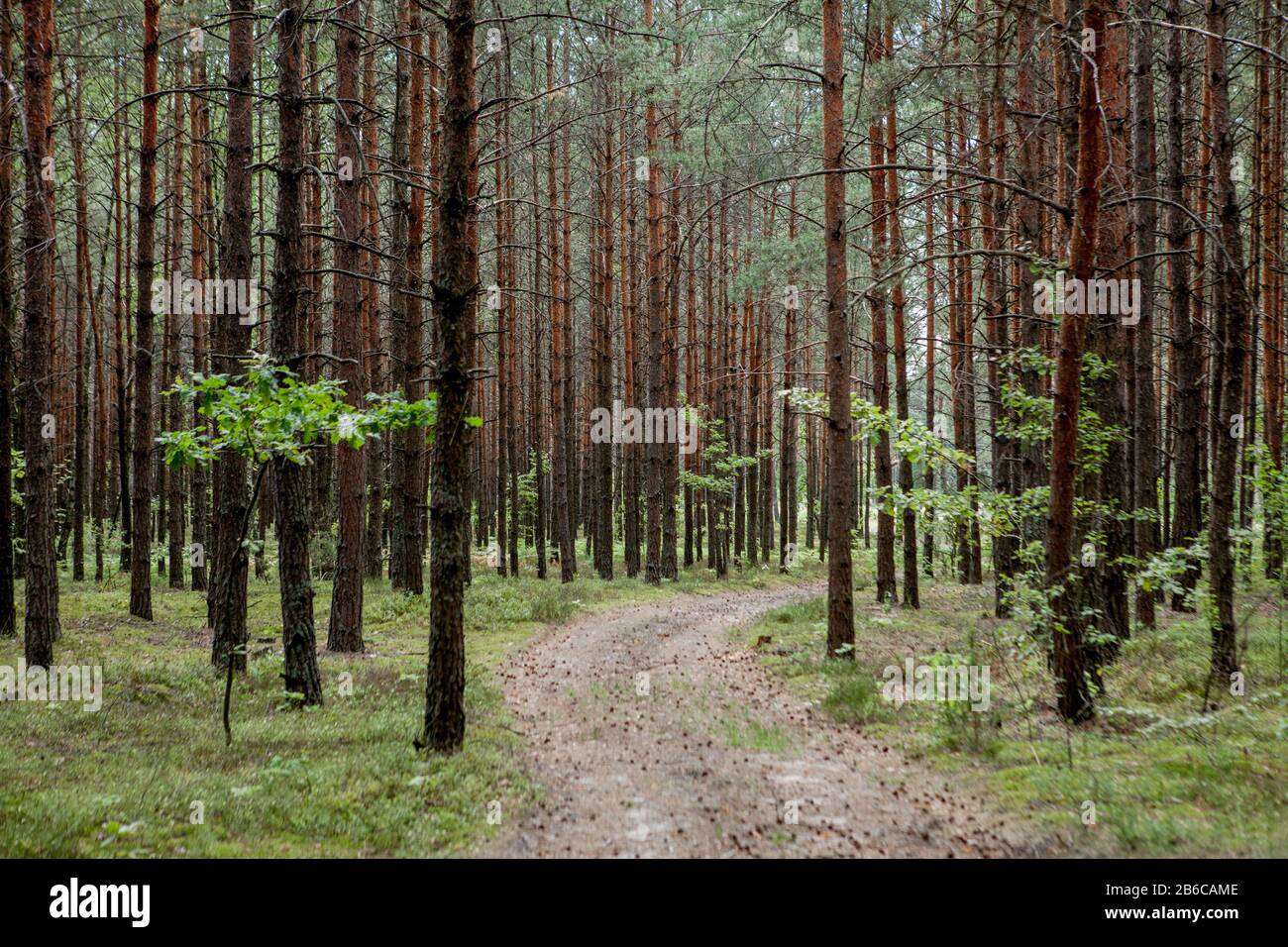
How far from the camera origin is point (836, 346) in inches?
422

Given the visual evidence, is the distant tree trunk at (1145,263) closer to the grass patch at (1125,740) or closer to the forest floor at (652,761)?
the grass patch at (1125,740)

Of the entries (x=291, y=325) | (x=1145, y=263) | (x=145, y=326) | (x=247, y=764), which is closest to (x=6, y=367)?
(x=145, y=326)

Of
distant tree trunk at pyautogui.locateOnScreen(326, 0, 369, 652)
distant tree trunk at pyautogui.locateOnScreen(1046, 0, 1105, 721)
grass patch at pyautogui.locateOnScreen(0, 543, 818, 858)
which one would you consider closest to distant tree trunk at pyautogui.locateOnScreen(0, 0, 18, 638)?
grass patch at pyautogui.locateOnScreen(0, 543, 818, 858)

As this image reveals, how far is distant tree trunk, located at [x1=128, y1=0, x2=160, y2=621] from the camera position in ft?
42.5

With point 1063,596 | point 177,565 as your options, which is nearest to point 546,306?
point 177,565

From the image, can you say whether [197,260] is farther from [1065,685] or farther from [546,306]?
[1065,685]

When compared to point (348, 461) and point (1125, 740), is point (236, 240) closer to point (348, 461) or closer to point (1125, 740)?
point (348, 461)

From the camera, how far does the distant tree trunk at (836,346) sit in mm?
10500

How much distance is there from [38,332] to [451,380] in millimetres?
7332

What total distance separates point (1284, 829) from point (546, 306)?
30.3 m

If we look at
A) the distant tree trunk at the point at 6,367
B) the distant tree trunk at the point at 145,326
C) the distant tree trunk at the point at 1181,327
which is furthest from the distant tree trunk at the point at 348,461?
the distant tree trunk at the point at 1181,327

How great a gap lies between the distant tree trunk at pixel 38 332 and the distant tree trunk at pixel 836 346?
10.5 meters

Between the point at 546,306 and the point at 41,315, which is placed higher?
the point at 546,306
